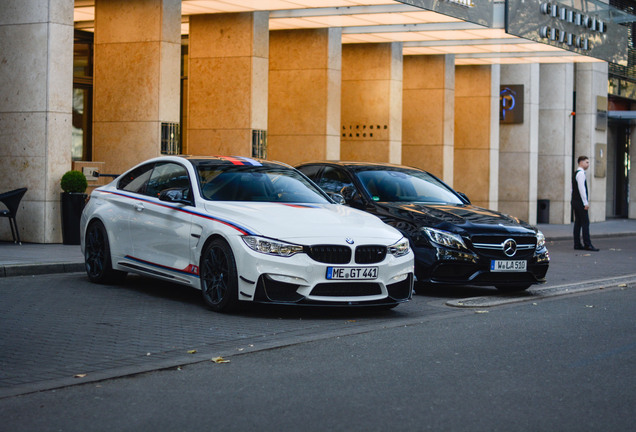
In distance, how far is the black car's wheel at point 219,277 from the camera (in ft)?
30.2

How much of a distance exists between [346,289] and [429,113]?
19264mm

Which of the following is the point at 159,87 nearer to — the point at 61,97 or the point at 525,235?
the point at 61,97

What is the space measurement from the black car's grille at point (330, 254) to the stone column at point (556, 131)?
2518 centimetres

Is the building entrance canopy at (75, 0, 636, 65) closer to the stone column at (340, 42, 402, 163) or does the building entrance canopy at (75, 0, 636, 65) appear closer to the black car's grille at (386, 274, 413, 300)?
the stone column at (340, 42, 402, 163)

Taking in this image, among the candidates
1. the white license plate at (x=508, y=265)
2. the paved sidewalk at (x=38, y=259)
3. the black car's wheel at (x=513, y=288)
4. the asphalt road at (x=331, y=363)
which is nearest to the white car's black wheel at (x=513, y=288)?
the black car's wheel at (x=513, y=288)

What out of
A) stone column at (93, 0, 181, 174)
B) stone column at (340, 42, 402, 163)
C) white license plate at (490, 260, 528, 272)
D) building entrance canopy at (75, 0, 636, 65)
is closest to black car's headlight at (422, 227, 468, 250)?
white license plate at (490, 260, 528, 272)

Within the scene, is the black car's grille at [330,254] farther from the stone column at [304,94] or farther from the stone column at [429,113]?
the stone column at [429,113]

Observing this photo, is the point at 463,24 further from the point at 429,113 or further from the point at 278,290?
the point at 278,290

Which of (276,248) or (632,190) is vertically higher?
(632,190)

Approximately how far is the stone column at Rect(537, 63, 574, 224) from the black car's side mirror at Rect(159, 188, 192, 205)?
81.3ft

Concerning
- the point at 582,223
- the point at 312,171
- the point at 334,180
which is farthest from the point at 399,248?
the point at 582,223

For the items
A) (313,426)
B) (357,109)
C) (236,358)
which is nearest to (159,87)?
(357,109)

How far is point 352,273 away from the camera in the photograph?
926 centimetres

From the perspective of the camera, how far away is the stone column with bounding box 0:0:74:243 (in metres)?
16.2
